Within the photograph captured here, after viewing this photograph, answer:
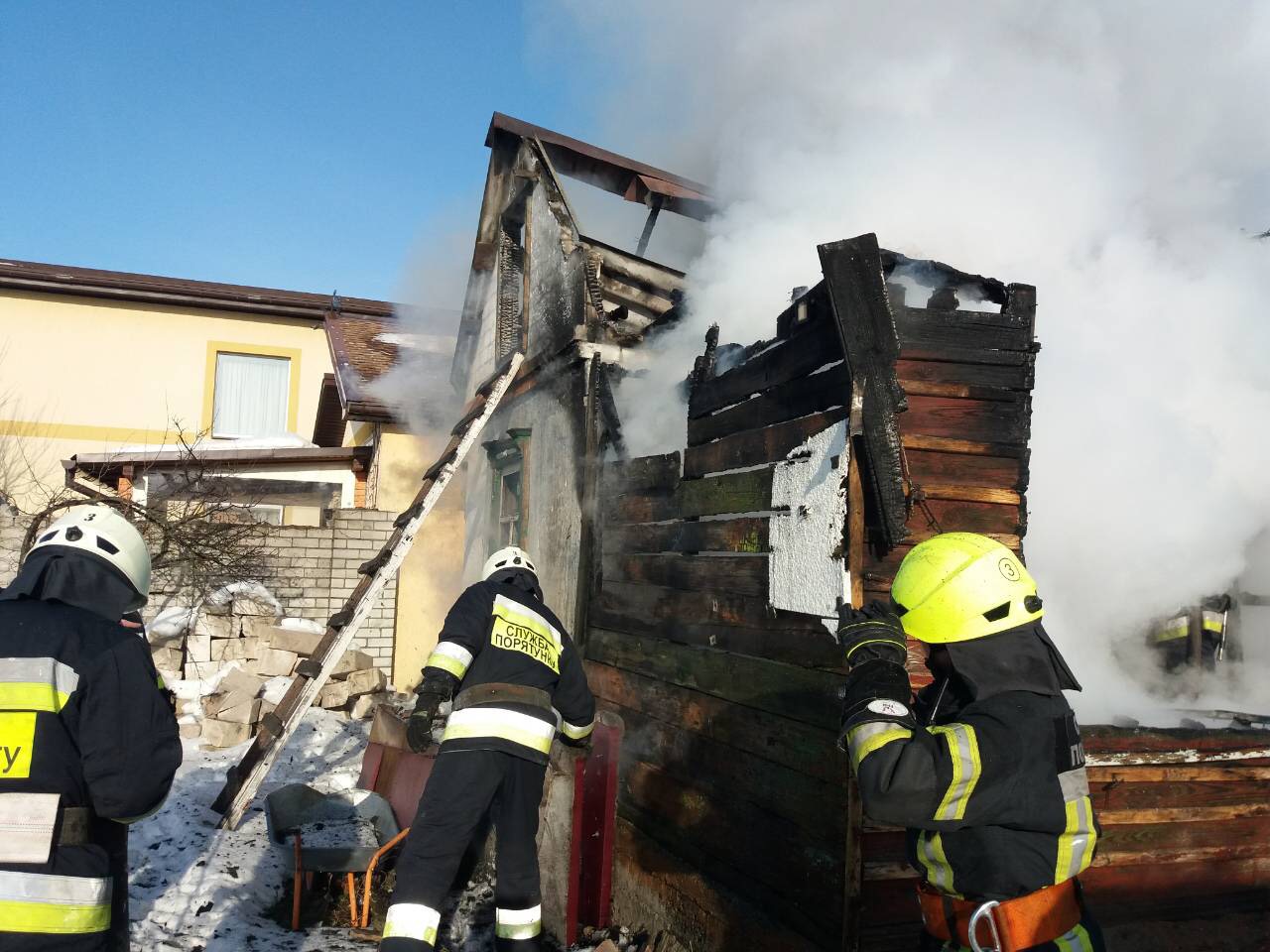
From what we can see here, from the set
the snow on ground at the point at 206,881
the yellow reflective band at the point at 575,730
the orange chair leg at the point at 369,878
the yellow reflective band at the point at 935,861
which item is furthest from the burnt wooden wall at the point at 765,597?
the snow on ground at the point at 206,881

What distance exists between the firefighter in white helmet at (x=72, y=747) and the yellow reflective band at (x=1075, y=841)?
242 cm

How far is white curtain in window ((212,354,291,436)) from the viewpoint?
60.9 feet

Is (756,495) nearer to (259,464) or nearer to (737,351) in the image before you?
(737,351)

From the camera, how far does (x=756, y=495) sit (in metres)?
4.18

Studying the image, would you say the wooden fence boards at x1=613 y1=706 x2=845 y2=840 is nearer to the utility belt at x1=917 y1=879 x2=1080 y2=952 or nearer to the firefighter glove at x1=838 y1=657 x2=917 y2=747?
the utility belt at x1=917 y1=879 x2=1080 y2=952

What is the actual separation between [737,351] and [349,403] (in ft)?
28.2

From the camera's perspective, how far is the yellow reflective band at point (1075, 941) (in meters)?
2.13

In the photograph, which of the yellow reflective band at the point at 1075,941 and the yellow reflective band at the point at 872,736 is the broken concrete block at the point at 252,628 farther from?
the yellow reflective band at the point at 1075,941

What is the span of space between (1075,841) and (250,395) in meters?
19.3

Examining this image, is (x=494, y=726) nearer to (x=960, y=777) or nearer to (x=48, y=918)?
(x=48, y=918)

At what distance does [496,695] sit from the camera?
4277 millimetres

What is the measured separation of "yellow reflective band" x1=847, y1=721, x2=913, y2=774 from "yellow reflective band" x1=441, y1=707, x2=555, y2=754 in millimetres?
2422

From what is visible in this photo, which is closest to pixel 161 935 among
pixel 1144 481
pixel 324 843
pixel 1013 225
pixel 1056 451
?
pixel 324 843

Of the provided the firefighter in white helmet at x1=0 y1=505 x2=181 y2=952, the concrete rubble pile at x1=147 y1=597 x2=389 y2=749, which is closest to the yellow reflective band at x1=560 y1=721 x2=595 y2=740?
the firefighter in white helmet at x1=0 y1=505 x2=181 y2=952
